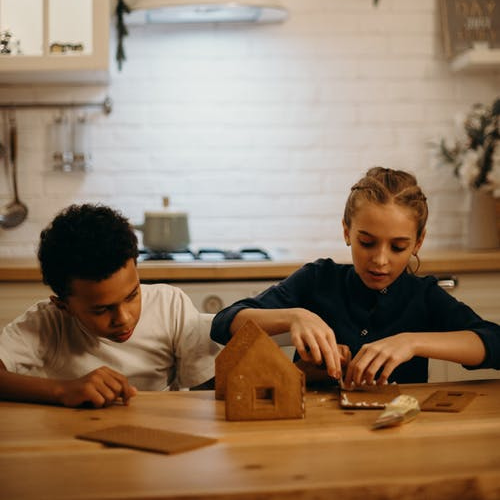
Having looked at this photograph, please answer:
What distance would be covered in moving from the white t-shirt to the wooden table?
29cm

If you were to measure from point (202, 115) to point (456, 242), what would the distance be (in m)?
1.15

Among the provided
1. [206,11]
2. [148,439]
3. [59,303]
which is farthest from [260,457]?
[206,11]

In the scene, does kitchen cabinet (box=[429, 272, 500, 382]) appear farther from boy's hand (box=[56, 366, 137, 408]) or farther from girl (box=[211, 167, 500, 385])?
boy's hand (box=[56, 366, 137, 408])

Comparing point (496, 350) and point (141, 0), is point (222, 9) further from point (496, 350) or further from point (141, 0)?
point (496, 350)

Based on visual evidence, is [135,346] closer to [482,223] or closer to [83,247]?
[83,247]

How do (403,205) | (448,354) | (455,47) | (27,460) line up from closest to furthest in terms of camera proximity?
(27,460), (448,354), (403,205), (455,47)

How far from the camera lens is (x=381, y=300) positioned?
1910 mm

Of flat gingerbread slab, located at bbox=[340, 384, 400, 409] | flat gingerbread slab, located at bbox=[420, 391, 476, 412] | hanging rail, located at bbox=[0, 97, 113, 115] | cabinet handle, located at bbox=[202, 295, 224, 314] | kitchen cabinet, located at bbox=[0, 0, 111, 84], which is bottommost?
cabinet handle, located at bbox=[202, 295, 224, 314]

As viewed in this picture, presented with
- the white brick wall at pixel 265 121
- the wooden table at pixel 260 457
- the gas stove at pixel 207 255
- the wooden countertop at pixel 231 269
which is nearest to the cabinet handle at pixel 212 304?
the wooden countertop at pixel 231 269

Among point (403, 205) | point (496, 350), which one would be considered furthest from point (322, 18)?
point (496, 350)

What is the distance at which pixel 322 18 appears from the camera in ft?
11.4

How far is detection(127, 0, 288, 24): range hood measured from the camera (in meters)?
2.89

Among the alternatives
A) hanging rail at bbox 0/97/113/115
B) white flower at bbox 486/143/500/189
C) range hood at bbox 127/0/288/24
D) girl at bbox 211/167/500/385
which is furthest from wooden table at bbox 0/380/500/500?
hanging rail at bbox 0/97/113/115

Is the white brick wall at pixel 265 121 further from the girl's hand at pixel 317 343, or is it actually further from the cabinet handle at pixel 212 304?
the girl's hand at pixel 317 343
